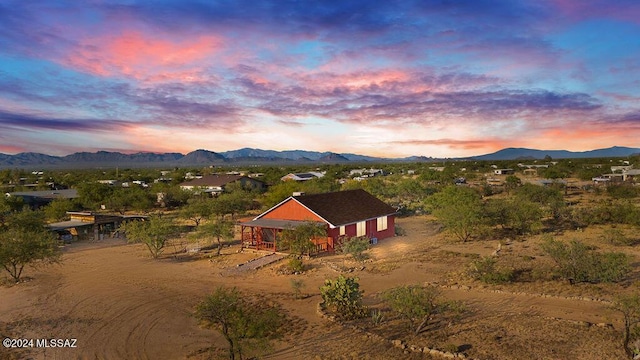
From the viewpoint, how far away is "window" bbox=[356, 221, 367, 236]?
3412 centimetres

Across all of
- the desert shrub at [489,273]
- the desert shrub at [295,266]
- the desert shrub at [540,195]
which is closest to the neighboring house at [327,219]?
the desert shrub at [295,266]

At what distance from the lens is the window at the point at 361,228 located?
112 ft

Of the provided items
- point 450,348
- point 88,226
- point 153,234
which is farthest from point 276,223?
point 88,226

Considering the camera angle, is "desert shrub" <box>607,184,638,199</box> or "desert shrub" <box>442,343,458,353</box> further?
"desert shrub" <box>607,184,638,199</box>

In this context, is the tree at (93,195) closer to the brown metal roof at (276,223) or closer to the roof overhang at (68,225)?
the roof overhang at (68,225)

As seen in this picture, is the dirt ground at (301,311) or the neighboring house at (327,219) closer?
the dirt ground at (301,311)

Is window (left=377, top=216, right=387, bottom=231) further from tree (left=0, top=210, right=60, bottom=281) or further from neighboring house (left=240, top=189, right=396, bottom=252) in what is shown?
tree (left=0, top=210, right=60, bottom=281)

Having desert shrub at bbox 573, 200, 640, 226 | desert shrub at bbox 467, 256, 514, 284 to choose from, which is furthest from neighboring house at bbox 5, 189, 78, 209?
desert shrub at bbox 573, 200, 640, 226

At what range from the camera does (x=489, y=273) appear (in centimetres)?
2302

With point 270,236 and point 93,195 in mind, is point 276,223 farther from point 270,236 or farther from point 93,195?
point 93,195

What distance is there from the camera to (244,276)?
2575 centimetres

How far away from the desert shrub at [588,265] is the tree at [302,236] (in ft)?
49.6

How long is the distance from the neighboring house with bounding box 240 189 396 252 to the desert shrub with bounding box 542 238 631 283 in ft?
48.5

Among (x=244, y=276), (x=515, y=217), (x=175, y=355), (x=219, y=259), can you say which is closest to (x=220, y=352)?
(x=175, y=355)
